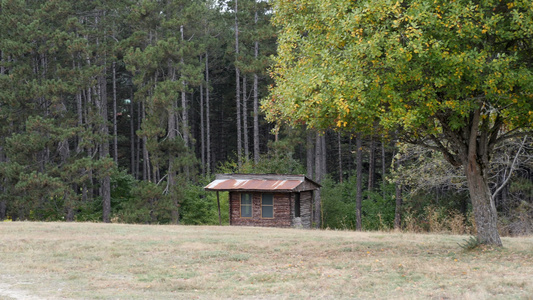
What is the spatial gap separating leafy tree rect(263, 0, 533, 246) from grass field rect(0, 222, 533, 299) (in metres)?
3.02

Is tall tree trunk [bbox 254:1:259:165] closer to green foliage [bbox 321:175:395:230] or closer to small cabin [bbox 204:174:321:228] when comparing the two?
green foliage [bbox 321:175:395:230]

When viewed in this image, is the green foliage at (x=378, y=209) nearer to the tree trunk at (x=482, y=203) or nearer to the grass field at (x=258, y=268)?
the grass field at (x=258, y=268)

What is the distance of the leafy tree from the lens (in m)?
10.4

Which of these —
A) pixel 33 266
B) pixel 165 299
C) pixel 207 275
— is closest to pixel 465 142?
pixel 207 275

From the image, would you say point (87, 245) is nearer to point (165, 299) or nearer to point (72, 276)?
point (72, 276)

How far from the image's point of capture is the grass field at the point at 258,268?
28.6ft

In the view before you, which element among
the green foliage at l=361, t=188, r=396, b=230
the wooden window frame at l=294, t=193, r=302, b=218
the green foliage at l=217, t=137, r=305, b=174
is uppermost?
the green foliage at l=217, t=137, r=305, b=174

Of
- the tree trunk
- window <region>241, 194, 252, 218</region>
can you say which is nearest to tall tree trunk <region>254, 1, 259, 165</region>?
window <region>241, 194, 252, 218</region>

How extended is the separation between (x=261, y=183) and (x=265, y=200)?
3.19 ft

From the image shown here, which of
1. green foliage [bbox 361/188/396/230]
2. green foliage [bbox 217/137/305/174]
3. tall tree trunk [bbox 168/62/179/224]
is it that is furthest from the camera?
green foliage [bbox 361/188/396/230]

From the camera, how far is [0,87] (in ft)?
108

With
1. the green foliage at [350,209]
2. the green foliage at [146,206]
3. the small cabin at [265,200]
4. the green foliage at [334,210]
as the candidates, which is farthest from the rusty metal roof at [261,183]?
the green foliage at [350,209]

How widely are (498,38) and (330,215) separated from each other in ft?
90.1

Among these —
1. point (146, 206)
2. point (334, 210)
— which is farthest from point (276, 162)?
point (146, 206)
